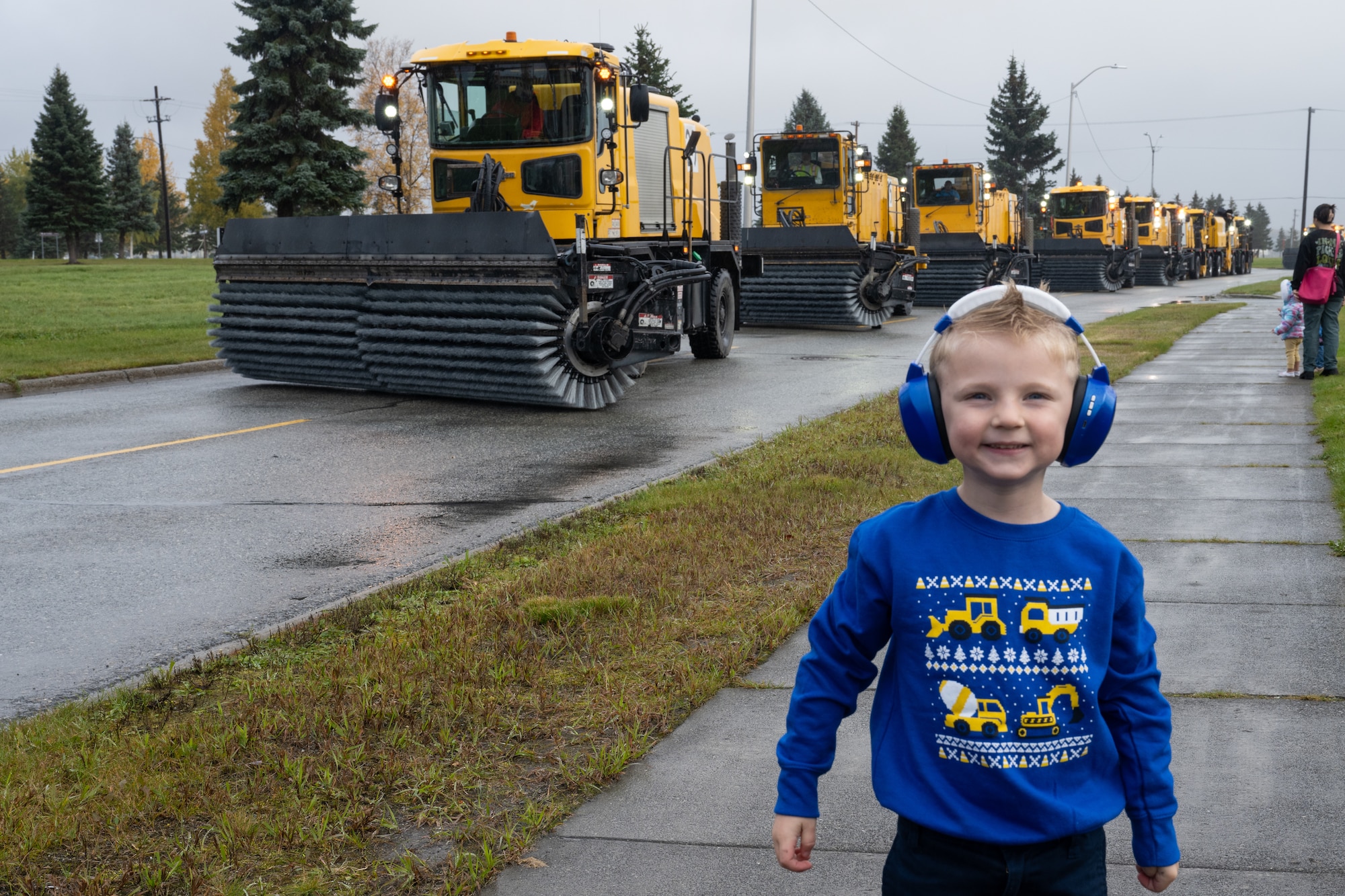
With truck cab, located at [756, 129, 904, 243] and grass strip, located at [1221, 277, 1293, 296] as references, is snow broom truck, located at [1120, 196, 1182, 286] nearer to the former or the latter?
grass strip, located at [1221, 277, 1293, 296]

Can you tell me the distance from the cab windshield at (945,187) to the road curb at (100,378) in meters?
23.2

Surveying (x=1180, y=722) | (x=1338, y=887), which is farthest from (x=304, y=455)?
(x=1338, y=887)

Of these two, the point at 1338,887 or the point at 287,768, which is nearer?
the point at 1338,887

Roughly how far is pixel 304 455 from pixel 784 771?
27.7 ft

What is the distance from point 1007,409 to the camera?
81.2 inches

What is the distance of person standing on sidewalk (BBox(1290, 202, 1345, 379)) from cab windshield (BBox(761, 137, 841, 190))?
44.4ft

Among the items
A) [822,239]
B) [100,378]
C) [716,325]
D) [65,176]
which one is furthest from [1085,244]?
[65,176]

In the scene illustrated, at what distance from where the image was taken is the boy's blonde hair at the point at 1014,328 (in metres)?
2.09

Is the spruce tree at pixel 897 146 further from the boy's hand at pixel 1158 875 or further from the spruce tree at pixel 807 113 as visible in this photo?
the boy's hand at pixel 1158 875

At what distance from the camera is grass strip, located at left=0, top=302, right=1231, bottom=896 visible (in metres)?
3.18

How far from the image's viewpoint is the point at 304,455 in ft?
33.0

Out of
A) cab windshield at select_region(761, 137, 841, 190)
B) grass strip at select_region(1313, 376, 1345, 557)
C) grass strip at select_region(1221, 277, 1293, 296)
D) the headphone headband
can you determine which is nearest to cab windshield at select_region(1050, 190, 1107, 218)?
grass strip at select_region(1221, 277, 1293, 296)

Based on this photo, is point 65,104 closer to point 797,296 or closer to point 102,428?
point 797,296

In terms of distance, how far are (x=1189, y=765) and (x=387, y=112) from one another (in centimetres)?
1196
